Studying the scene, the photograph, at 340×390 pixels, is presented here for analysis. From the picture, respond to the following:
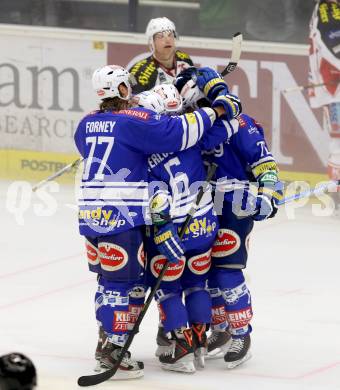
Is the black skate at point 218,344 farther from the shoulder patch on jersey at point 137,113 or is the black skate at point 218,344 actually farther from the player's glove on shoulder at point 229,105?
the shoulder patch on jersey at point 137,113

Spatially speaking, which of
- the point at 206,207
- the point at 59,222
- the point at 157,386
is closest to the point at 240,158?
the point at 206,207

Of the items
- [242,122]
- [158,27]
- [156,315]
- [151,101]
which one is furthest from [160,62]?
[151,101]

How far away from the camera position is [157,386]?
462cm

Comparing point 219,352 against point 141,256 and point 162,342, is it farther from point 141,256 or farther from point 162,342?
point 141,256

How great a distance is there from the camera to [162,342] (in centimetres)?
494

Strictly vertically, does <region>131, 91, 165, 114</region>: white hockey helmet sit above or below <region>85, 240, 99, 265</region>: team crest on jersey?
above

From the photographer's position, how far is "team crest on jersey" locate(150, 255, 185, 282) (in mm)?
4684

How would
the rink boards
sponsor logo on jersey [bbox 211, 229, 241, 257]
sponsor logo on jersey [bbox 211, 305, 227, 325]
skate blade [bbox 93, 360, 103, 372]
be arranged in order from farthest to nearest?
the rink boards < sponsor logo on jersey [bbox 211, 305, 227, 325] < sponsor logo on jersey [bbox 211, 229, 241, 257] < skate blade [bbox 93, 360, 103, 372]

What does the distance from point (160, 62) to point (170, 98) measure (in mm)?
1851

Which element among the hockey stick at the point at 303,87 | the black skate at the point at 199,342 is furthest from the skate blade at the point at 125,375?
the hockey stick at the point at 303,87

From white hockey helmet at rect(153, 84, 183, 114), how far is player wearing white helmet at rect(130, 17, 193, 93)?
1719 mm

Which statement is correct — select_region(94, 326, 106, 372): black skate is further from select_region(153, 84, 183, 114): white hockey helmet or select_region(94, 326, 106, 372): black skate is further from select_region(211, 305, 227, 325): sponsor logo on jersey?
select_region(153, 84, 183, 114): white hockey helmet

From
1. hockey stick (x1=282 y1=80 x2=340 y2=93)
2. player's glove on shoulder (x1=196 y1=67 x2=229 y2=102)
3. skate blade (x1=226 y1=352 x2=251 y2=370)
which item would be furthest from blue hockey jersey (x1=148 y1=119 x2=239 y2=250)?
hockey stick (x1=282 y1=80 x2=340 y2=93)

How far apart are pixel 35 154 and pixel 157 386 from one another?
4826 mm
